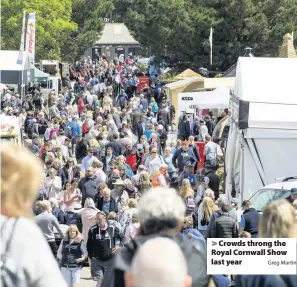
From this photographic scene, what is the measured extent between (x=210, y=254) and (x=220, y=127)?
20.9m

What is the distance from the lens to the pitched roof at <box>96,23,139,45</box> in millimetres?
121062

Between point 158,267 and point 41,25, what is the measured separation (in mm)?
55002

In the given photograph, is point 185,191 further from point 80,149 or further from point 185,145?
point 80,149

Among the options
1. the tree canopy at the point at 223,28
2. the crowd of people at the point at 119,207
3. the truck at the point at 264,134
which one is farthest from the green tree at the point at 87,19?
the truck at the point at 264,134

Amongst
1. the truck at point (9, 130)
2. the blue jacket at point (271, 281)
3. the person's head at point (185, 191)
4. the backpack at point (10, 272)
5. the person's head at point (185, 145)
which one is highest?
the backpack at point (10, 272)

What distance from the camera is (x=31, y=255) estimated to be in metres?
3.28

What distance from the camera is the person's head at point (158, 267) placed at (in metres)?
3.04

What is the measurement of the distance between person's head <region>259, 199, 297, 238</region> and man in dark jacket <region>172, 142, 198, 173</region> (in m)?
16.9

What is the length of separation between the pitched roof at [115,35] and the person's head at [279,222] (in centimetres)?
11733

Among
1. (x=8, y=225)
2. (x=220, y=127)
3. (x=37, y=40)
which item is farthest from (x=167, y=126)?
(x=8, y=225)

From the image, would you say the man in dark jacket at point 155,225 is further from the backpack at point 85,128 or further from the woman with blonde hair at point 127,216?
the backpack at point 85,128

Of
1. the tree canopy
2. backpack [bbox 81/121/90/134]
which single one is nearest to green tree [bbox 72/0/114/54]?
the tree canopy

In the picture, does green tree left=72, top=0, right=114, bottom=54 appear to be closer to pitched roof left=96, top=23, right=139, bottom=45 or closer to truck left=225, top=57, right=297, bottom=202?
pitched roof left=96, top=23, right=139, bottom=45

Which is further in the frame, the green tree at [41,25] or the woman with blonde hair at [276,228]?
the green tree at [41,25]
